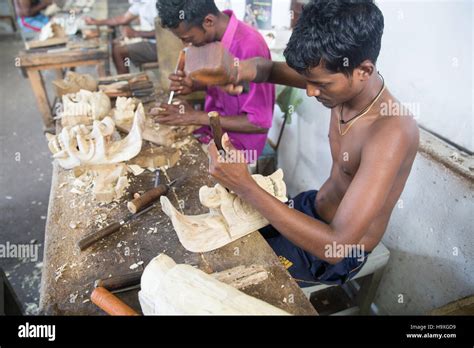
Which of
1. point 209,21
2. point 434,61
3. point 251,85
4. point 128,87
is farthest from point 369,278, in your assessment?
point 128,87

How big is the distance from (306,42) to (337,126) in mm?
499

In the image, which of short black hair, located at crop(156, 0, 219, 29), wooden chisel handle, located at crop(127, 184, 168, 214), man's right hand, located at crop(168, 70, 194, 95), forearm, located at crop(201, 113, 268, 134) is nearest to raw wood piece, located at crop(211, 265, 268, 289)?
wooden chisel handle, located at crop(127, 184, 168, 214)

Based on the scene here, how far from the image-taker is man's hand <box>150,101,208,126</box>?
2.22m

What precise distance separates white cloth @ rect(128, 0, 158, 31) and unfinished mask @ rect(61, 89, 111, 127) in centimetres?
305

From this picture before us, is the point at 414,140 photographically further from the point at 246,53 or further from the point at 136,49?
the point at 136,49

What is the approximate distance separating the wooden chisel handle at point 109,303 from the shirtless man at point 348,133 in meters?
0.56

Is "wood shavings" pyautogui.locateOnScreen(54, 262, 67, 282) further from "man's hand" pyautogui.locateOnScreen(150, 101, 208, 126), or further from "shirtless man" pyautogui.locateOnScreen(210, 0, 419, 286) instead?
"man's hand" pyautogui.locateOnScreen(150, 101, 208, 126)

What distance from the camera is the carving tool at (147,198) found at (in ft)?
5.11

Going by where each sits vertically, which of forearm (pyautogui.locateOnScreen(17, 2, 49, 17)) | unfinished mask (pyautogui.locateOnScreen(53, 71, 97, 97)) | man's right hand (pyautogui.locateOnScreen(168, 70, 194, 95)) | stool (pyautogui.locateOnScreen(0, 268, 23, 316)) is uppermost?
forearm (pyautogui.locateOnScreen(17, 2, 49, 17))

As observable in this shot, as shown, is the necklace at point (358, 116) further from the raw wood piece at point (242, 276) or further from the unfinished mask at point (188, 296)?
the unfinished mask at point (188, 296)

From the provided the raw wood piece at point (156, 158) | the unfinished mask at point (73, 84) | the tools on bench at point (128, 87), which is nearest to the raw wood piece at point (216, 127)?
the raw wood piece at point (156, 158)

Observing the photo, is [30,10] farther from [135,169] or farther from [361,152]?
[361,152]

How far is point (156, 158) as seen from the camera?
6.33 ft
